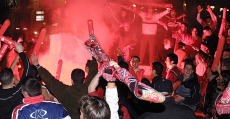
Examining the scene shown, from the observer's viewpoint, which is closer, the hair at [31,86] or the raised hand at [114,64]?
the raised hand at [114,64]

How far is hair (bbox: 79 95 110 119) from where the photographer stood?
1738 mm

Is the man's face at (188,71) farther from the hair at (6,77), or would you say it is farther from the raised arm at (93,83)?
the hair at (6,77)

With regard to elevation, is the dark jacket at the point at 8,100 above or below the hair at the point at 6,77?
below

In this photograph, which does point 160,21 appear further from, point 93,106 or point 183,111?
point 93,106

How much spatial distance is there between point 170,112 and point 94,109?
4.60ft

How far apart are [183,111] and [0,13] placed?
619 inches

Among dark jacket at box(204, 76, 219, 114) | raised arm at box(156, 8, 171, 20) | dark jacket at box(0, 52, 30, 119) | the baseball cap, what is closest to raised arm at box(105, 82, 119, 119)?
the baseball cap

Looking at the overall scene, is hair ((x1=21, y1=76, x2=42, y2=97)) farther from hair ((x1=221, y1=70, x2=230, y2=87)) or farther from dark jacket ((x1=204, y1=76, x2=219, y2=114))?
dark jacket ((x1=204, y1=76, x2=219, y2=114))

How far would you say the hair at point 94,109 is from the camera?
1.74 metres

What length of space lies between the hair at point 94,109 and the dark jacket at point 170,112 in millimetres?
1284

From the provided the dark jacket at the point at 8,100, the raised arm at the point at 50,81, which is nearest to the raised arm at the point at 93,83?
the raised arm at the point at 50,81

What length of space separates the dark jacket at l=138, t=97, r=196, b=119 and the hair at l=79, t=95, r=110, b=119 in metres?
1.28

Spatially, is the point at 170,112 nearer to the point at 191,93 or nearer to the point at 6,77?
the point at 191,93

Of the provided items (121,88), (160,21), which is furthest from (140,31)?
(121,88)
